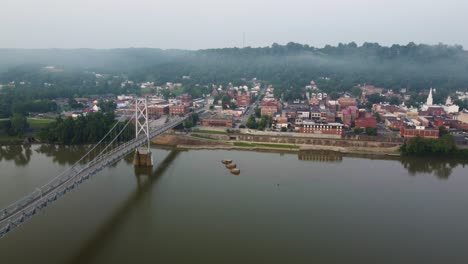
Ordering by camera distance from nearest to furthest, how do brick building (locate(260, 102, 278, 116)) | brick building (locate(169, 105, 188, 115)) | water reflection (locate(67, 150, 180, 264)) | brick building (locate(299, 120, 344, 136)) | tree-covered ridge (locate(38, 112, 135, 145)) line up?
water reflection (locate(67, 150, 180, 264)), tree-covered ridge (locate(38, 112, 135, 145)), brick building (locate(299, 120, 344, 136)), brick building (locate(260, 102, 278, 116)), brick building (locate(169, 105, 188, 115))

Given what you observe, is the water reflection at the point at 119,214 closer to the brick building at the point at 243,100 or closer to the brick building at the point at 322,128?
the brick building at the point at 322,128

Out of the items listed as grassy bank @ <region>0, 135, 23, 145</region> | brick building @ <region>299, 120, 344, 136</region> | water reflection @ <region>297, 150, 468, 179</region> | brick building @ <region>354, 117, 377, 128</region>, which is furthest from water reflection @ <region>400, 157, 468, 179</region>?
grassy bank @ <region>0, 135, 23, 145</region>

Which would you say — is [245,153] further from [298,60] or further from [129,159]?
[298,60]

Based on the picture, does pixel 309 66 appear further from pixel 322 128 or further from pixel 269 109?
pixel 322 128

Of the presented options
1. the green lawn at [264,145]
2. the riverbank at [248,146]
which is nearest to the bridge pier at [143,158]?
the riverbank at [248,146]

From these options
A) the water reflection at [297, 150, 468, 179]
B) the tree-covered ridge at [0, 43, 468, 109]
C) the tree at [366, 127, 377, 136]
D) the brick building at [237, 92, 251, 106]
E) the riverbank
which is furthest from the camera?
the tree-covered ridge at [0, 43, 468, 109]

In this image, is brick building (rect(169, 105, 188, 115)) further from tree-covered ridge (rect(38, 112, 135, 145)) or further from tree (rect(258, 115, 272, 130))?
tree-covered ridge (rect(38, 112, 135, 145))

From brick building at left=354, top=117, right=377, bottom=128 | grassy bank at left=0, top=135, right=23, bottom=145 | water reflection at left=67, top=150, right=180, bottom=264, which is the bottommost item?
water reflection at left=67, top=150, right=180, bottom=264
